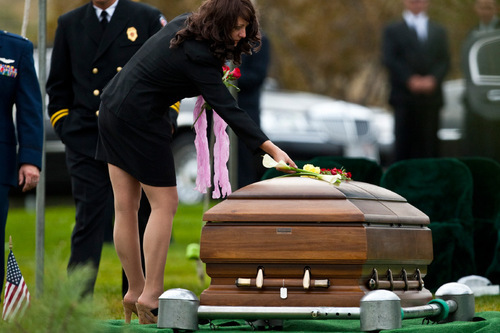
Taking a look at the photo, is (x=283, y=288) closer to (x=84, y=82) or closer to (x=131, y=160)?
(x=131, y=160)

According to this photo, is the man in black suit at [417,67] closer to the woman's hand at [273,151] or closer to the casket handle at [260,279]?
the woman's hand at [273,151]

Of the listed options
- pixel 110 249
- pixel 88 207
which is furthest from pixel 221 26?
pixel 110 249

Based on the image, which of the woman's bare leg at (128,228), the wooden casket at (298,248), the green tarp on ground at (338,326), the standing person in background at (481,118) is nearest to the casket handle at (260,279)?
the wooden casket at (298,248)

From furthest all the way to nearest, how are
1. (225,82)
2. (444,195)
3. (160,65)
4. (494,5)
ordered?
(494,5)
(444,195)
(225,82)
(160,65)

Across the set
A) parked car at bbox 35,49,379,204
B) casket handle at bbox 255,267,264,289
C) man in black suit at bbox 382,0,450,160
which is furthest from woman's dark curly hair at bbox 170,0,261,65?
parked car at bbox 35,49,379,204

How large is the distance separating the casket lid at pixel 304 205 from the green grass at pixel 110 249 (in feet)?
2.55

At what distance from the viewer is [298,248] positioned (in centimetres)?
494

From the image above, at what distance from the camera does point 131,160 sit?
18.2ft

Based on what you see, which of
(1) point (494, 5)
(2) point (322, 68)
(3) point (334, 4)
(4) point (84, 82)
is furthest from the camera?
(2) point (322, 68)

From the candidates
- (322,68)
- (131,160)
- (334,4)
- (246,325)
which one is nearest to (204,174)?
(131,160)

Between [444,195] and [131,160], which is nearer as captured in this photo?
[131,160]

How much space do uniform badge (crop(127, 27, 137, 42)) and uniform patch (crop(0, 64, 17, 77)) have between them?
1066 mm

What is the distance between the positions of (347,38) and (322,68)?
1954 mm

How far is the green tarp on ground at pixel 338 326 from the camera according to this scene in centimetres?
493
